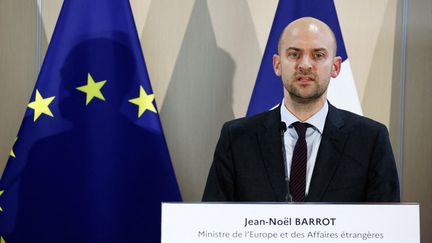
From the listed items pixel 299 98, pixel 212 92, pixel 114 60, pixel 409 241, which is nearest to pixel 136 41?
pixel 114 60

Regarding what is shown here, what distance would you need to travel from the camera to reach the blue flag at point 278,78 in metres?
2.53

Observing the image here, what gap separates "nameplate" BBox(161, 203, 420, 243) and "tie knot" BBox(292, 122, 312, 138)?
70 cm

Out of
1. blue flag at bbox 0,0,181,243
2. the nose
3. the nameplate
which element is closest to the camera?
the nameplate

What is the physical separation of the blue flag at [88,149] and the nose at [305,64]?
2.80ft

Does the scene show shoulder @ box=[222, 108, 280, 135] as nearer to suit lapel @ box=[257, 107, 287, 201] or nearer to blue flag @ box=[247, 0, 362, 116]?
suit lapel @ box=[257, 107, 287, 201]

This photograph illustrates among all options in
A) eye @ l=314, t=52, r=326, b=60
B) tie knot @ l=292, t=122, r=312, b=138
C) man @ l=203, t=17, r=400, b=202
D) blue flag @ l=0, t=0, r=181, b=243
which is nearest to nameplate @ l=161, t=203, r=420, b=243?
man @ l=203, t=17, r=400, b=202

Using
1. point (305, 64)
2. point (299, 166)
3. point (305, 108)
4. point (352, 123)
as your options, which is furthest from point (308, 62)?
point (299, 166)

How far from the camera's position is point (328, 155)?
1929mm

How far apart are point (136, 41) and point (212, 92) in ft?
1.91

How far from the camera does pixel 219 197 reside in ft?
6.45

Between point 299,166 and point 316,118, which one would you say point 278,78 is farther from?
point 299,166

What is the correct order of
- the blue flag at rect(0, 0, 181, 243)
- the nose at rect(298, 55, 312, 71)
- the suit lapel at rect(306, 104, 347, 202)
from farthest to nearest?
the blue flag at rect(0, 0, 181, 243) < the nose at rect(298, 55, 312, 71) < the suit lapel at rect(306, 104, 347, 202)

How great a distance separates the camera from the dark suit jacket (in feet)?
6.17

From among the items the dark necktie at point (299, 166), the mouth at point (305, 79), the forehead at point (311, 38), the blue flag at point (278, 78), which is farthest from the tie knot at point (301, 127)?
the blue flag at point (278, 78)
